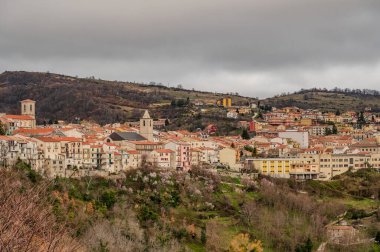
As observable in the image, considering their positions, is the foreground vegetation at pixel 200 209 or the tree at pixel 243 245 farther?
the tree at pixel 243 245

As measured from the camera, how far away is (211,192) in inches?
2042

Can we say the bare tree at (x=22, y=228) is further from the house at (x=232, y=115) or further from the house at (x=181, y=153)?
the house at (x=232, y=115)

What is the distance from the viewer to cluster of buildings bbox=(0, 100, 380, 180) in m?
46.6

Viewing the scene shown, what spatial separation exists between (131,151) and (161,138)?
1378 cm

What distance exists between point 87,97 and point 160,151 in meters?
67.3

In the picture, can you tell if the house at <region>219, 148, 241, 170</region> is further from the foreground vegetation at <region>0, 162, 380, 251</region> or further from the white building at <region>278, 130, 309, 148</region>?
the white building at <region>278, 130, 309, 148</region>

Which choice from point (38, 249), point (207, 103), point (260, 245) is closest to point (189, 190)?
point (260, 245)

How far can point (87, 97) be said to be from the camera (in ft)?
397

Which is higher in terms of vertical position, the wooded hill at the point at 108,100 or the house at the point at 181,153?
the wooded hill at the point at 108,100

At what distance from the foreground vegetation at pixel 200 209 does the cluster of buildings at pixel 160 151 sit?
203 cm

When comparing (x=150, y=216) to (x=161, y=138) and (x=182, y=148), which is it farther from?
(x=161, y=138)

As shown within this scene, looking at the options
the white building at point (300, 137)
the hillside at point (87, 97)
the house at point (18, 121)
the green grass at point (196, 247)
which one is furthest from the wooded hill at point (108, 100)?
the green grass at point (196, 247)

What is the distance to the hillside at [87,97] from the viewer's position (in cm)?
10981

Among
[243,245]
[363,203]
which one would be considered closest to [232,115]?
[363,203]
